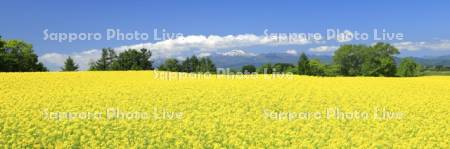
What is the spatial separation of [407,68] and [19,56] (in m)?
72.3

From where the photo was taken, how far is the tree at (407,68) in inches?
3974

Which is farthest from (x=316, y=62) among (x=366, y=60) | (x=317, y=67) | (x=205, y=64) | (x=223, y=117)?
(x=223, y=117)

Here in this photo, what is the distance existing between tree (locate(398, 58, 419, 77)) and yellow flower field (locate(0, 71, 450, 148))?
7611cm

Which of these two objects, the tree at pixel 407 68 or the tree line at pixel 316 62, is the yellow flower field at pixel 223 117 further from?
the tree at pixel 407 68

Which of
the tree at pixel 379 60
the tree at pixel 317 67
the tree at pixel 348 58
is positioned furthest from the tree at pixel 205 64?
the tree at pixel 379 60

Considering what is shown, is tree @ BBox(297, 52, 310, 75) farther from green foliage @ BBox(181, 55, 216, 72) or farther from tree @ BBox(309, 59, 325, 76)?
green foliage @ BBox(181, 55, 216, 72)

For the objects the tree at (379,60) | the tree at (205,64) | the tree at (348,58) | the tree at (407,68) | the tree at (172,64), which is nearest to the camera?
the tree at (379,60)

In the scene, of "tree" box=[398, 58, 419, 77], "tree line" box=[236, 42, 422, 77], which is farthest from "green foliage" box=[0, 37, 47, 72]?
"tree" box=[398, 58, 419, 77]

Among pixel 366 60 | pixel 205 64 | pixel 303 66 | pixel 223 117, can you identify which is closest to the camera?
pixel 223 117

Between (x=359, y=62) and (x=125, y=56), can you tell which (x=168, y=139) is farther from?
(x=359, y=62)

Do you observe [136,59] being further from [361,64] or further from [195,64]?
[361,64]

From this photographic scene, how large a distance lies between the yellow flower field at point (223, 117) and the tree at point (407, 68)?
250 feet

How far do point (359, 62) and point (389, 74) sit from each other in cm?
1279

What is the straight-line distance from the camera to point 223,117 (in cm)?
1855
